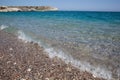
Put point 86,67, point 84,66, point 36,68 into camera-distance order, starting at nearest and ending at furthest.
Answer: point 36,68
point 86,67
point 84,66

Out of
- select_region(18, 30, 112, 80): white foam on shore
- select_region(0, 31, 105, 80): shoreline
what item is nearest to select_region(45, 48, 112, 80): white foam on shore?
select_region(18, 30, 112, 80): white foam on shore

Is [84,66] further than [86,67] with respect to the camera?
Yes

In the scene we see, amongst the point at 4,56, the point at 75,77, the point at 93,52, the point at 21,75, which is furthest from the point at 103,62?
the point at 4,56

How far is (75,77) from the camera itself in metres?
5.96

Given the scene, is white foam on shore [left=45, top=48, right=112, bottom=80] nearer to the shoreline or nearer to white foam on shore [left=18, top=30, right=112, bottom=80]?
white foam on shore [left=18, top=30, right=112, bottom=80]

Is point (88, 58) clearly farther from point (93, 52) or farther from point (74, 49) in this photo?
point (74, 49)

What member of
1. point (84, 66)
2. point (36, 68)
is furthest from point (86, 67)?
point (36, 68)

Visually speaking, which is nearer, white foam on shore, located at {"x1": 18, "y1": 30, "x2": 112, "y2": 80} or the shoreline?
the shoreline

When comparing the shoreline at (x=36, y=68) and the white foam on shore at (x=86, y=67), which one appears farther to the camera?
the white foam on shore at (x=86, y=67)

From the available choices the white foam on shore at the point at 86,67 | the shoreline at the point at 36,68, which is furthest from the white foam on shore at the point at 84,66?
the shoreline at the point at 36,68

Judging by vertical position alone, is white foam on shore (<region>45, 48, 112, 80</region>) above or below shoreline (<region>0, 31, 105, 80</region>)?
below

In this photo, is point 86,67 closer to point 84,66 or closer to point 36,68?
point 84,66

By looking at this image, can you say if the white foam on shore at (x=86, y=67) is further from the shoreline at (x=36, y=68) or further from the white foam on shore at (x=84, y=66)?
the shoreline at (x=36, y=68)

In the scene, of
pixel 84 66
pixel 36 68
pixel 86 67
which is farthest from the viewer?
pixel 84 66
